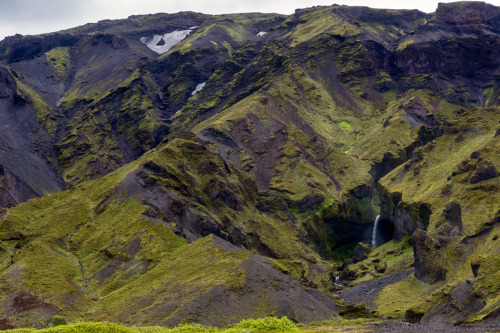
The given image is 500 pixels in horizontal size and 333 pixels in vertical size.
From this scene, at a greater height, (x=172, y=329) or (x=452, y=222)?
(x=172, y=329)

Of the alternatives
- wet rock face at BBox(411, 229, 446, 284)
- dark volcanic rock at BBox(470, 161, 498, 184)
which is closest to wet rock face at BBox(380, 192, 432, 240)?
dark volcanic rock at BBox(470, 161, 498, 184)

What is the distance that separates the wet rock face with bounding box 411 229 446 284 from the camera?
87463 millimetres

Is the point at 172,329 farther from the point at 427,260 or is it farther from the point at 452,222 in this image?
the point at 452,222

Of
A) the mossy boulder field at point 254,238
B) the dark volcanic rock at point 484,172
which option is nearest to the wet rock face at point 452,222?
the mossy boulder field at point 254,238

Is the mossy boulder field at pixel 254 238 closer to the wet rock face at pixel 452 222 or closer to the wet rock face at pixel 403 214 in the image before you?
the wet rock face at pixel 452 222

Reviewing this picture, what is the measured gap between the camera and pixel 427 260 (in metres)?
89.9

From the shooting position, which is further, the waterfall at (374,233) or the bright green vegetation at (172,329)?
the waterfall at (374,233)

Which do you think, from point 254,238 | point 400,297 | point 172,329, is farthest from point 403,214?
point 172,329

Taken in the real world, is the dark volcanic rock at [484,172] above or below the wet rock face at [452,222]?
above

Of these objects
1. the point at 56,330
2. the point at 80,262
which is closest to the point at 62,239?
the point at 80,262

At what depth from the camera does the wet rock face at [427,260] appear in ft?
287

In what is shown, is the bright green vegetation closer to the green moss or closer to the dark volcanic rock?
the green moss

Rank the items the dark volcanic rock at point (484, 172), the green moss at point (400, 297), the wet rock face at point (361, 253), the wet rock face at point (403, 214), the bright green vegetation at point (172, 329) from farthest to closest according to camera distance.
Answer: the wet rock face at point (361, 253), the wet rock face at point (403, 214), the dark volcanic rock at point (484, 172), the green moss at point (400, 297), the bright green vegetation at point (172, 329)

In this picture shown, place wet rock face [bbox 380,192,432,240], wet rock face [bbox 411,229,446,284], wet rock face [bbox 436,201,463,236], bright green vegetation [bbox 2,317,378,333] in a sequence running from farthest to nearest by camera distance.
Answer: wet rock face [bbox 380,192,432,240], wet rock face [bbox 436,201,463,236], wet rock face [bbox 411,229,446,284], bright green vegetation [bbox 2,317,378,333]
